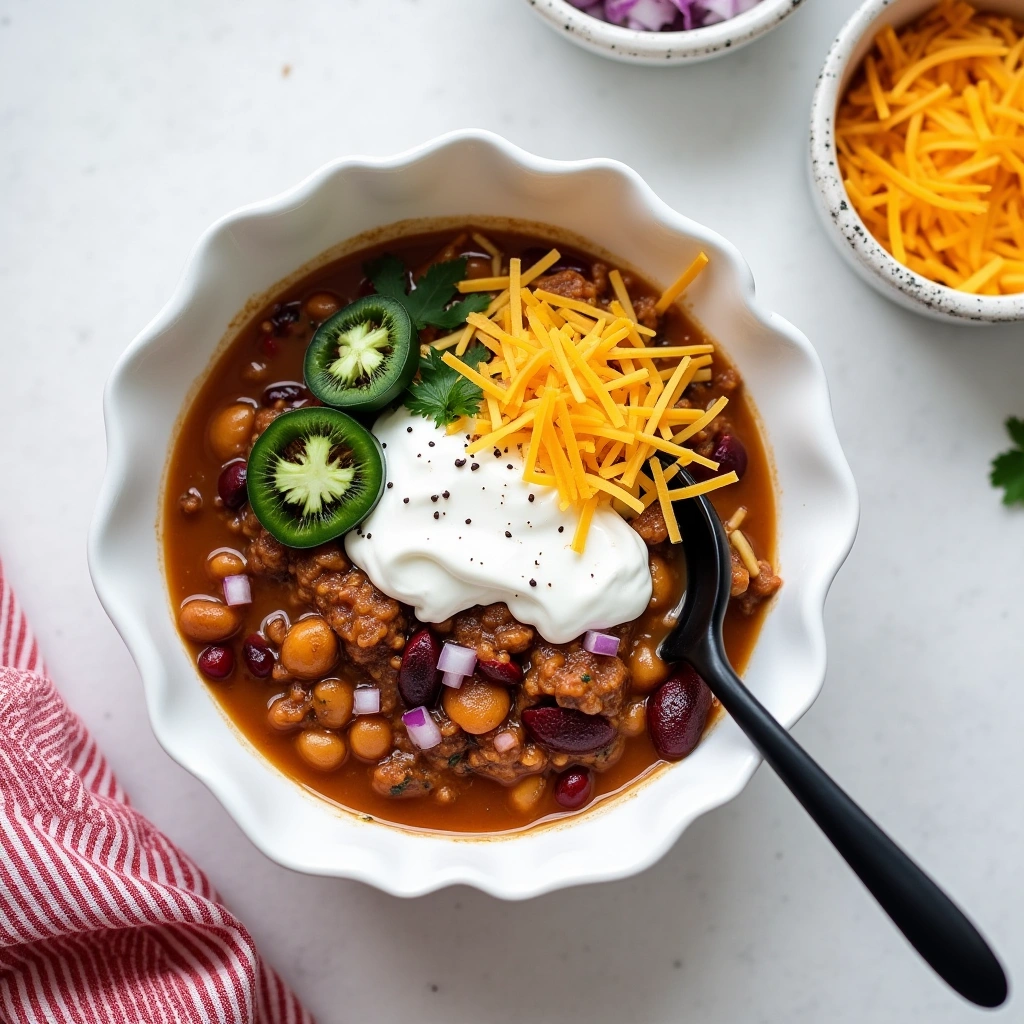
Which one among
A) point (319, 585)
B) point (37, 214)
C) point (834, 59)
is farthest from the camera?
point (37, 214)

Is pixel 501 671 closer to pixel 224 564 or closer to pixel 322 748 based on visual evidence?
pixel 322 748

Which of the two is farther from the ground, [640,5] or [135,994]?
[640,5]

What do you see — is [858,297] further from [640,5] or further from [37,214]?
[37,214]

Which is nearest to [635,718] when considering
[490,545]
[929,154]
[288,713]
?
[490,545]

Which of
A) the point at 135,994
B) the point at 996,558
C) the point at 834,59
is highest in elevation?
the point at 834,59

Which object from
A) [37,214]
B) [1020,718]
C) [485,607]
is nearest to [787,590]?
[485,607]

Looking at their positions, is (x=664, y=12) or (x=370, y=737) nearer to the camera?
(x=370, y=737)
